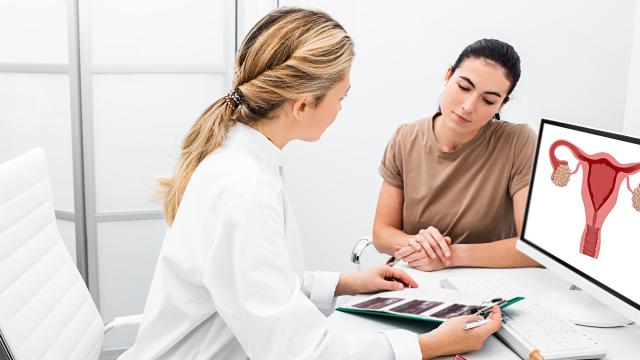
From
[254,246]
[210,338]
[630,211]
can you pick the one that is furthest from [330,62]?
[630,211]

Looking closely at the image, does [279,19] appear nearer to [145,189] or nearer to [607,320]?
[607,320]

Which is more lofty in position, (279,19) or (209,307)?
(279,19)

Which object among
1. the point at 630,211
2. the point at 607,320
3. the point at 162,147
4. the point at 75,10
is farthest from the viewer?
the point at 162,147

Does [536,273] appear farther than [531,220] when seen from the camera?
Yes

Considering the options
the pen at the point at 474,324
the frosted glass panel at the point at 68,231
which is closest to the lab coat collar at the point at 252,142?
the pen at the point at 474,324

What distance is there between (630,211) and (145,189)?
2.07m

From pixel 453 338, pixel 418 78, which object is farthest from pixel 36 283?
pixel 418 78

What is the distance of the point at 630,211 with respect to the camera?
1.21 metres

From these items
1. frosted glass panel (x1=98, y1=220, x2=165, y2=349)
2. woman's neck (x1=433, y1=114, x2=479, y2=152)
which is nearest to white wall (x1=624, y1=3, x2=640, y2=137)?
woman's neck (x1=433, y1=114, x2=479, y2=152)

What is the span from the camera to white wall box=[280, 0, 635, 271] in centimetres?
225

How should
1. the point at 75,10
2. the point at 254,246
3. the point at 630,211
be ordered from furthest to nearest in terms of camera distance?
1. the point at 75,10
2. the point at 630,211
3. the point at 254,246

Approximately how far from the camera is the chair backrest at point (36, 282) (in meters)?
1.14

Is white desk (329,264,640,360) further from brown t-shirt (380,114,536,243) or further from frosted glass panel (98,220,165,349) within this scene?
frosted glass panel (98,220,165,349)

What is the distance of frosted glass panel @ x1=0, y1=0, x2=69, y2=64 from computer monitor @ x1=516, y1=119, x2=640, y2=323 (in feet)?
6.59
